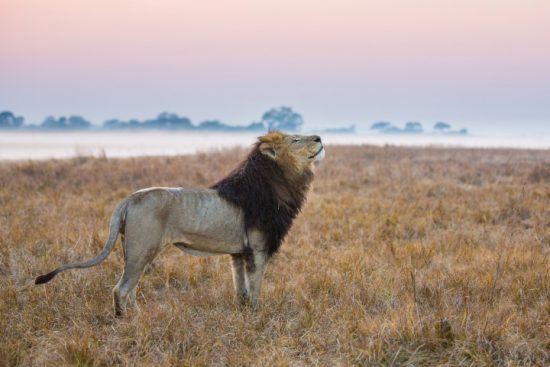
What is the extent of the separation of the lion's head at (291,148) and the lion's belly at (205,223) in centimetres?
73

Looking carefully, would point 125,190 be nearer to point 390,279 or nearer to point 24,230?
point 24,230

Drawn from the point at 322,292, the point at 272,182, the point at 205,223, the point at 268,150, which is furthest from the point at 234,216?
the point at 322,292

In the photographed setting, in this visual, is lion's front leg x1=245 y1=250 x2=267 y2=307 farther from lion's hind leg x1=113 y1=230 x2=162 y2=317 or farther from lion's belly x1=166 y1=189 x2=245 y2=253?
lion's hind leg x1=113 y1=230 x2=162 y2=317

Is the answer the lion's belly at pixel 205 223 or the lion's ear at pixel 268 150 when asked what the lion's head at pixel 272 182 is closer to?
the lion's ear at pixel 268 150

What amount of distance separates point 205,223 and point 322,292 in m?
1.72

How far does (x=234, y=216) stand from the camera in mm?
5129

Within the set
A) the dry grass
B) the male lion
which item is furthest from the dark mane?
the dry grass

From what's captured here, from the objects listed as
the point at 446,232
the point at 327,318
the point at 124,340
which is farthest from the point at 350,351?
the point at 446,232

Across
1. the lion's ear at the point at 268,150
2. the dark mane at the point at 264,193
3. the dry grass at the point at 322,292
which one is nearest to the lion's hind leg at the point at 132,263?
the dry grass at the point at 322,292

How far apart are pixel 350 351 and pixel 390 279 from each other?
2.07 meters

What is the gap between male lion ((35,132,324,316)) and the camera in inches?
186

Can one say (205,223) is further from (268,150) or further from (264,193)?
(268,150)

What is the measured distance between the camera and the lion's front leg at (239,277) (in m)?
5.48

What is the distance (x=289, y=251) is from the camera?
7902 millimetres
